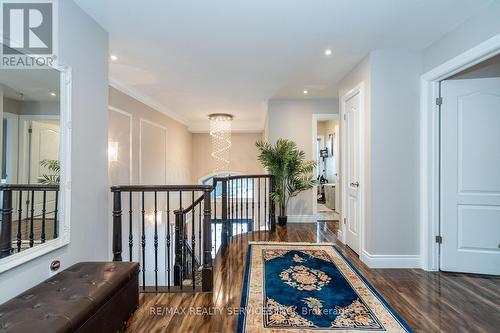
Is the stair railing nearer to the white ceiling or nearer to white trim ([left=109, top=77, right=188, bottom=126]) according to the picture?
the white ceiling

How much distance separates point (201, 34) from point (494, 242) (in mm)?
4007

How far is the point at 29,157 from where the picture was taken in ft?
5.91

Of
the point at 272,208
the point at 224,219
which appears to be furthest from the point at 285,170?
the point at 224,219

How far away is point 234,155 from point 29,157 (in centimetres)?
724

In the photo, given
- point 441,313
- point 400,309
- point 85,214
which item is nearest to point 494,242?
point 441,313

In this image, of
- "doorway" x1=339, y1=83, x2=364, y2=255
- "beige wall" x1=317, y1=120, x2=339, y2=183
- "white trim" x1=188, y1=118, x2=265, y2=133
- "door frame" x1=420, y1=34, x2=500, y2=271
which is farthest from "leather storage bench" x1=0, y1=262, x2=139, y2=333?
"beige wall" x1=317, y1=120, x2=339, y2=183

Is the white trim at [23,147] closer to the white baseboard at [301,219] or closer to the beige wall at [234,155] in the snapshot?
the white baseboard at [301,219]

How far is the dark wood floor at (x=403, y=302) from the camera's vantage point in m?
1.96

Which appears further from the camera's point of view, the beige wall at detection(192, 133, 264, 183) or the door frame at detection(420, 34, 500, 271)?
the beige wall at detection(192, 133, 264, 183)

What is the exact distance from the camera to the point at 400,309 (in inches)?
85.5

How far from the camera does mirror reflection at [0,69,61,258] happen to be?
1.64 metres

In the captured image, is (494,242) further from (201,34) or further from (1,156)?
(1,156)

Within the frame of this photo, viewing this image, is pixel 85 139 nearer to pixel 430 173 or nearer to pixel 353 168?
pixel 353 168

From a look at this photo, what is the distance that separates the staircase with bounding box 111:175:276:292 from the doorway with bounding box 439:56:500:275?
2590mm
